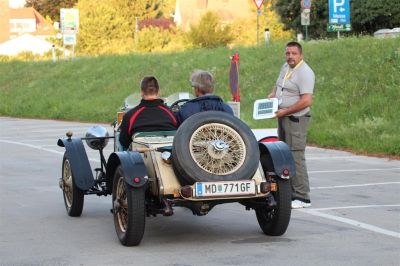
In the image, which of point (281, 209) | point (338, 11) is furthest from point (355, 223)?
point (338, 11)

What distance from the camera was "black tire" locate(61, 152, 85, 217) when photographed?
9.96m

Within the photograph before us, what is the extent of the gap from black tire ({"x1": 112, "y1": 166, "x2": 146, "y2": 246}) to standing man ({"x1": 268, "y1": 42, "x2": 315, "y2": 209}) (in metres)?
2.72

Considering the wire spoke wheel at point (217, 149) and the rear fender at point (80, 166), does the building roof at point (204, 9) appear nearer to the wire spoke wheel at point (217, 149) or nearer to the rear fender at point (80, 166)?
the rear fender at point (80, 166)

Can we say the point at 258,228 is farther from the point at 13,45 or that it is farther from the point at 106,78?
the point at 13,45

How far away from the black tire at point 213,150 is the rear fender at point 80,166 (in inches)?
75.7

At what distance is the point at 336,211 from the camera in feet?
33.5

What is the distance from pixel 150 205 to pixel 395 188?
16.7ft

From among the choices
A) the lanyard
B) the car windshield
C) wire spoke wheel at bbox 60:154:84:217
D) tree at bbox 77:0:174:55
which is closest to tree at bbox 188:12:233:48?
tree at bbox 77:0:174:55

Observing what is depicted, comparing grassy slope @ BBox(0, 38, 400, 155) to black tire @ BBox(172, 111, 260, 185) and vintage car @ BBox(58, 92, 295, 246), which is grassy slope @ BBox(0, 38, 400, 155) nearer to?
vintage car @ BBox(58, 92, 295, 246)

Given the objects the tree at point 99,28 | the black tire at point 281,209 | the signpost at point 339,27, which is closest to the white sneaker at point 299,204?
the black tire at point 281,209

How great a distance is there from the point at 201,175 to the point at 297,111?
2.77 metres

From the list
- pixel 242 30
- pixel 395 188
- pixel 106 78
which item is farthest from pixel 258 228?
pixel 242 30

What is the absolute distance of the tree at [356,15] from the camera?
3841cm

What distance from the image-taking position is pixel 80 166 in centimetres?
979
